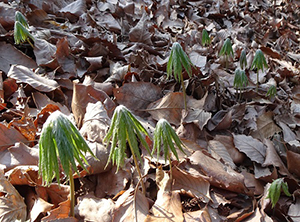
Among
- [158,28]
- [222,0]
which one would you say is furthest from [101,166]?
[222,0]

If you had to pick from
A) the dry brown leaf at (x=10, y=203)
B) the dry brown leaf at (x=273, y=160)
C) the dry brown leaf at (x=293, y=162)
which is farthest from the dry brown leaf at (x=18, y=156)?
the dry brown leaf at (x=293, y=162)

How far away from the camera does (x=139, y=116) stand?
2076mm

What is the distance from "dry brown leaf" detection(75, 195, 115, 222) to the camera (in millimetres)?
1330

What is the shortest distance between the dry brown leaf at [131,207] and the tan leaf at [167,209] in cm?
4

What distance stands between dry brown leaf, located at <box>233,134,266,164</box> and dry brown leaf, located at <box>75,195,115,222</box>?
3.25 feet

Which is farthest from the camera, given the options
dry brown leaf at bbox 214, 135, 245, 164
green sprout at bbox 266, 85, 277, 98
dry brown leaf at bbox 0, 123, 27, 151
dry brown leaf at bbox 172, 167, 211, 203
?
green sprout at bbox 266, 85, 277, 98

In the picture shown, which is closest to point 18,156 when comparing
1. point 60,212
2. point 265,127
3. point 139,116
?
point 60,212

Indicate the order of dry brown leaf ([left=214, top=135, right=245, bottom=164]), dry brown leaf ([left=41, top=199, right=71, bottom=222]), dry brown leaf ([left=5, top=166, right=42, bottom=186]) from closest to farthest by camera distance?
dry brown leaf ([left=41, top=199, right=71, bottom=222]) → dry brown leaf ([left=5, top=166, right=42, bottom=186]) → dry brown leaf ([left=214, top=135, right=245, bottom=164])

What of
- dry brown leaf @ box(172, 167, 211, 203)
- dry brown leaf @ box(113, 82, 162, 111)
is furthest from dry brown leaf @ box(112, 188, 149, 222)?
dry brown leaf @ box(113, 82, 162, 111)

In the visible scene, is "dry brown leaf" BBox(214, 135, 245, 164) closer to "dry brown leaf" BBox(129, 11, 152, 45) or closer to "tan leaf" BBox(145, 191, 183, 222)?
"tan leaf" BBox(145, 191, 183, 222)

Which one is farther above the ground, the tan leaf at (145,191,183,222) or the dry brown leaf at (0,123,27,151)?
the dry brown leaf at (0,123,27,151)

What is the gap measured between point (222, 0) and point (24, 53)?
3.67 m

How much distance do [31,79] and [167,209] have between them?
1.39m

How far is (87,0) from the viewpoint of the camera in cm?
351
